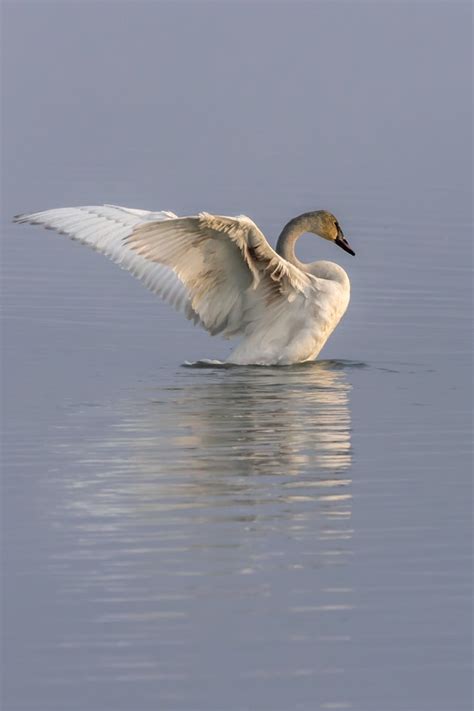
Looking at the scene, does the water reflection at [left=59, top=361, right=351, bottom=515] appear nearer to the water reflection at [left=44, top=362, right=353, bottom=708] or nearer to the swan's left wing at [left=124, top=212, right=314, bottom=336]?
the water reflection at [left=44, top=362, right=353, bottom=708]

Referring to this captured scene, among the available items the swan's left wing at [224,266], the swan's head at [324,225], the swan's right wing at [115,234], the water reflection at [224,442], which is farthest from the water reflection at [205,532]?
the swan's head at [324,225]

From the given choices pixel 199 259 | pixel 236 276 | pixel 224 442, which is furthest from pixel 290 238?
pixel 224 442

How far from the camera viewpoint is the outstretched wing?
1369cm

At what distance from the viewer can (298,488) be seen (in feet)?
36.6

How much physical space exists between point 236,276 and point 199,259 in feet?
1.64

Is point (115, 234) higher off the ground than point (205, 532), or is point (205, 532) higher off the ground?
point (115, 234)

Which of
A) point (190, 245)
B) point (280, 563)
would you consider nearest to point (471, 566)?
point (280, 563)

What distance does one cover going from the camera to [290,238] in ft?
51.5

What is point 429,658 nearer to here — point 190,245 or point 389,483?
point 389,483

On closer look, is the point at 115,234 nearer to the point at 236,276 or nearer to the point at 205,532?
the point at 236,276

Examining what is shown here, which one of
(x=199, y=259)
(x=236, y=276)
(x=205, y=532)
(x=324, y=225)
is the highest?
(x=324, y=225)

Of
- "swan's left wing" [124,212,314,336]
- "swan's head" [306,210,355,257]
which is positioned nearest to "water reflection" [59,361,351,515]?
"swan's left wing" [124,212,314,336]

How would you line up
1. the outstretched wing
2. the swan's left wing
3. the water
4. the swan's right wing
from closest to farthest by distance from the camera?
the water
the swan's left wing
the outstretched wing
the swan's right wing

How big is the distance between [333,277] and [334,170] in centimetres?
1723
